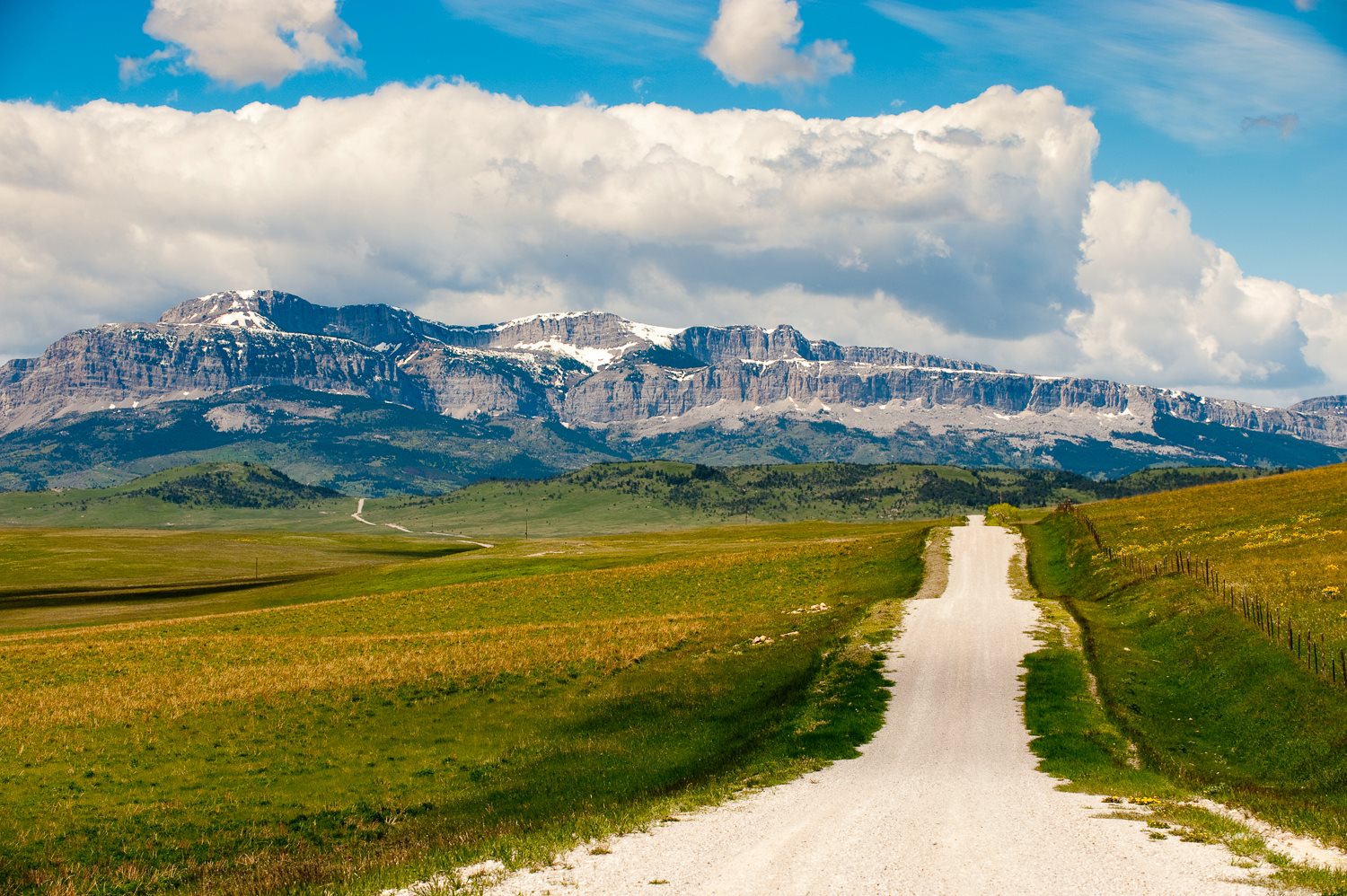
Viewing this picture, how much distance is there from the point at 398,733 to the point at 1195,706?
2989cm

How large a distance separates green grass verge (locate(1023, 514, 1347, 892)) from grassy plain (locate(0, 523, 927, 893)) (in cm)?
741

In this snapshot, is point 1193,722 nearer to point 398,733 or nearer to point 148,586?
point 398,733

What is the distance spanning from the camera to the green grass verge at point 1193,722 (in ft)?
84.3

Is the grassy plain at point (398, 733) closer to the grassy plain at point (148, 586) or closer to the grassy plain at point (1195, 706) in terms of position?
the grassy plain at point (1195, 706)

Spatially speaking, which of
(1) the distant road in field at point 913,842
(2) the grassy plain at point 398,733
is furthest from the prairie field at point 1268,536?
(2) the grassy plain at point 398,733

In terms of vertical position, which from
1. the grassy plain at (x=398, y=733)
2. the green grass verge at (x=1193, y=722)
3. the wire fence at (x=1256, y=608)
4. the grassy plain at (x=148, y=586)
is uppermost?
the wire fence at (x=1256, y=608)

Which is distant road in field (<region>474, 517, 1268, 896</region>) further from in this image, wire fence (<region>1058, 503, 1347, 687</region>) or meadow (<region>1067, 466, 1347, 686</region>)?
meadow (<region>1067, 466, 1347, 686</region>)

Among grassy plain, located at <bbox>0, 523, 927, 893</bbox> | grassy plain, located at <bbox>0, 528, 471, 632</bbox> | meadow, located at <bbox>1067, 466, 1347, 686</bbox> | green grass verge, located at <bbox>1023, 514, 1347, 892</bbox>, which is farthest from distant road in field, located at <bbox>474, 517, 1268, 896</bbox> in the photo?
grassy plain, located at <bbox>0, 528, 471, 632</bbox>

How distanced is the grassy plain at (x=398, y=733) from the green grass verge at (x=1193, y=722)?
7410 millimetres

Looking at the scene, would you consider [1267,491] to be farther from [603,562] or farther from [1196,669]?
[603,562]

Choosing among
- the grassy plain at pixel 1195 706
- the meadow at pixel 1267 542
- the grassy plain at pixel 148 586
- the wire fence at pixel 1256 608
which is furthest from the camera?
the grassy plain at pixel 148 586

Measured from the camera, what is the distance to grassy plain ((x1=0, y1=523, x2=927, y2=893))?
26375mm

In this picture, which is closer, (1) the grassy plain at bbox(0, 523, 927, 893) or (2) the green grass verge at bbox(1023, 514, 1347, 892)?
(2) the green grass verge at bbox(1023, 514, 1347, 892)

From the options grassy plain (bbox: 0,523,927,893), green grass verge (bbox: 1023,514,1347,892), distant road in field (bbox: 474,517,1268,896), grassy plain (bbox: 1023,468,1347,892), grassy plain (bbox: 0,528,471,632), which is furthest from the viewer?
grassy plain (bbox: 0,528,471,632)
